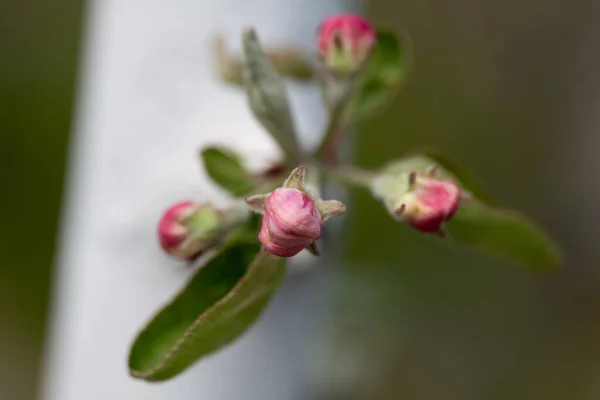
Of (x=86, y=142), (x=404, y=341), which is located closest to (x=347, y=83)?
(x=86, y=142)

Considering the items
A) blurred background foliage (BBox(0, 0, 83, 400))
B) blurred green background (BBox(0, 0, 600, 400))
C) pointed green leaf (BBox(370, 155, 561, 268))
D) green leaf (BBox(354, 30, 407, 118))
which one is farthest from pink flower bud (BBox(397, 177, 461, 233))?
blurred background foliage (BBox(0, 0, 83, 400))

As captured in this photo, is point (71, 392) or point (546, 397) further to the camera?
point (546, 397)

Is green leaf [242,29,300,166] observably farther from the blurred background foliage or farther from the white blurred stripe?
the blurred background foliage

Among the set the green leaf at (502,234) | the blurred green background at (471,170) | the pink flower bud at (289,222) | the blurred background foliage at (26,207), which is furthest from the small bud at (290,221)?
the blurred background foliage at (26,207)

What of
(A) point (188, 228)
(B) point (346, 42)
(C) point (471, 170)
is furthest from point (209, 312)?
(C) point (471, 170)

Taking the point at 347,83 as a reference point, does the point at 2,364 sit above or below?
below

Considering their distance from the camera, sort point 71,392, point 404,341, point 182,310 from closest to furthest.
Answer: point 182,310
point 71,392
point 404,341

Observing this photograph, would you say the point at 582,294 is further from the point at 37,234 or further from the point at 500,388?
the point at 37,234
